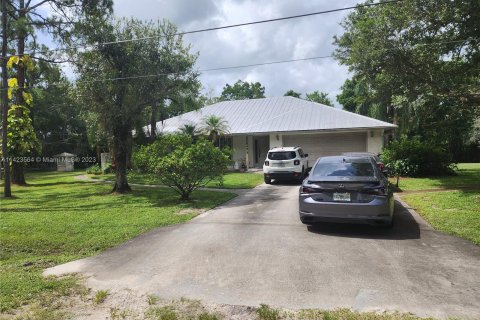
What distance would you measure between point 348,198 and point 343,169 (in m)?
0.93

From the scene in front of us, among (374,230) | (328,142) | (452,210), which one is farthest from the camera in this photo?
(328,142)

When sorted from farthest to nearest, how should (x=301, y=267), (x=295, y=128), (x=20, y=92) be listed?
(x=295, y=128), (x=20, y=92), (x=301, y=267)

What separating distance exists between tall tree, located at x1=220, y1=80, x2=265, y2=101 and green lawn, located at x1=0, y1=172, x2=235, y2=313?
62.0 m

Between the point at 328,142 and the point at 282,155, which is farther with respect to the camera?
the point at 328,142

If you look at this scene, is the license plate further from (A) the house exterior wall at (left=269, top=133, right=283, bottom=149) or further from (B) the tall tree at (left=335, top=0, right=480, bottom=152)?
(A) the house exterior wall at (left=269, top=133, right=283, bottom=149)

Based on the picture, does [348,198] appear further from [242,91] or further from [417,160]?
[242,91]

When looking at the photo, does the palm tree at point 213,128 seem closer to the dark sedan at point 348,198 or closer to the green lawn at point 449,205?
the green lawn at point 449,205

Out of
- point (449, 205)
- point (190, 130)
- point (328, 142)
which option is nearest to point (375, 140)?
point (328, 142)

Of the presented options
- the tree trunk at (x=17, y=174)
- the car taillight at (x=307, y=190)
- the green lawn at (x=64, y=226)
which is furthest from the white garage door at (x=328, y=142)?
the car taillight at (x=307, y=190)

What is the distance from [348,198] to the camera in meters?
6.95

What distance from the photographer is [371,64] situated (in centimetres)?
1262

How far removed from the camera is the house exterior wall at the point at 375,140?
2300 cm

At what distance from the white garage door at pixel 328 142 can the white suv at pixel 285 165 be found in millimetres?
8350

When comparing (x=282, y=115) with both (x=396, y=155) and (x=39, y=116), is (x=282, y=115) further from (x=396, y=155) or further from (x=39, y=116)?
(x=39, y=116)
